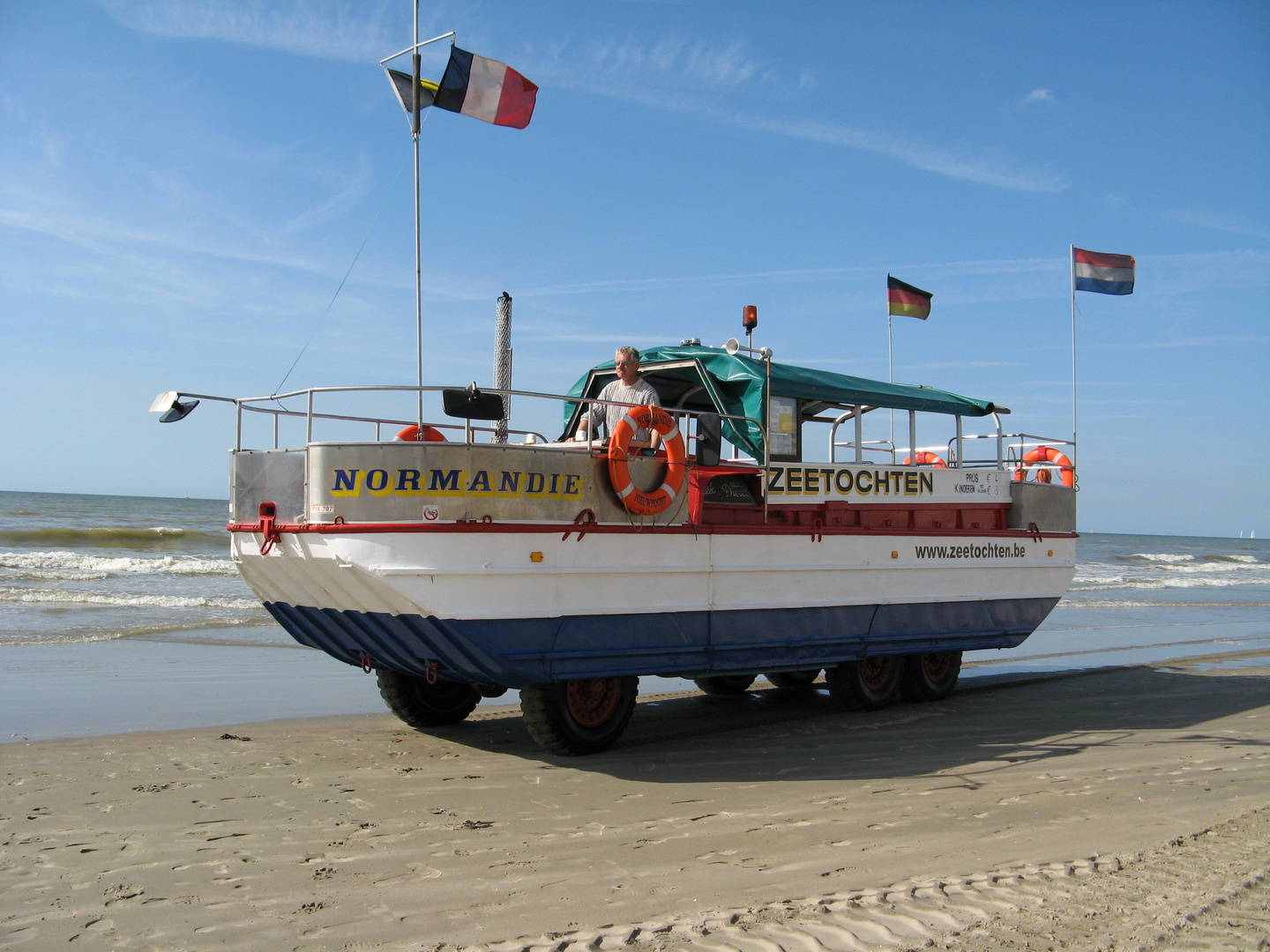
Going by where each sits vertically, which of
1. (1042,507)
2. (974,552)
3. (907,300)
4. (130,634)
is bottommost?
(130,634)

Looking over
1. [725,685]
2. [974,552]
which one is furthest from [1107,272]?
[725,685]

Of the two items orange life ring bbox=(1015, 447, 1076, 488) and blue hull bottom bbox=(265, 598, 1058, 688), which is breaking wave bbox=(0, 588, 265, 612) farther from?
orange life ring bbox=(1015, 447, 1076, 488)

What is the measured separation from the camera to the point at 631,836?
15.9 ft

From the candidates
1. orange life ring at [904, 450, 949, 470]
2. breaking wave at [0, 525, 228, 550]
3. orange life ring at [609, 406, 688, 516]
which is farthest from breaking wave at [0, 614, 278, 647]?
breaking wave at [0, 525, 228, 550]

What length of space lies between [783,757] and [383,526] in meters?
3.27

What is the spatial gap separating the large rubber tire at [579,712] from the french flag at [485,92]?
4380mm

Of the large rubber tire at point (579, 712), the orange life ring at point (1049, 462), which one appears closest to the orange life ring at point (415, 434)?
the large rubber tire at point (579, 712)

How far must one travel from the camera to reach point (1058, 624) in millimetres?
17047

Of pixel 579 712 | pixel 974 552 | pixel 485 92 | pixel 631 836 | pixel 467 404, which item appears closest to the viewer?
pixel 631 836

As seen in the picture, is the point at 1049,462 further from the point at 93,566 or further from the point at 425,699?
the point at 93,566

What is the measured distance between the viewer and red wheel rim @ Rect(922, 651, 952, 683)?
8.97 m

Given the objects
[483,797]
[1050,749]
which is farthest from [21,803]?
[1050,749]

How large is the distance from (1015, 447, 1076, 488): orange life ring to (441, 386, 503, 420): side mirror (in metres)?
6.07

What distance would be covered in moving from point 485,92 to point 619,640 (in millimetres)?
4337
